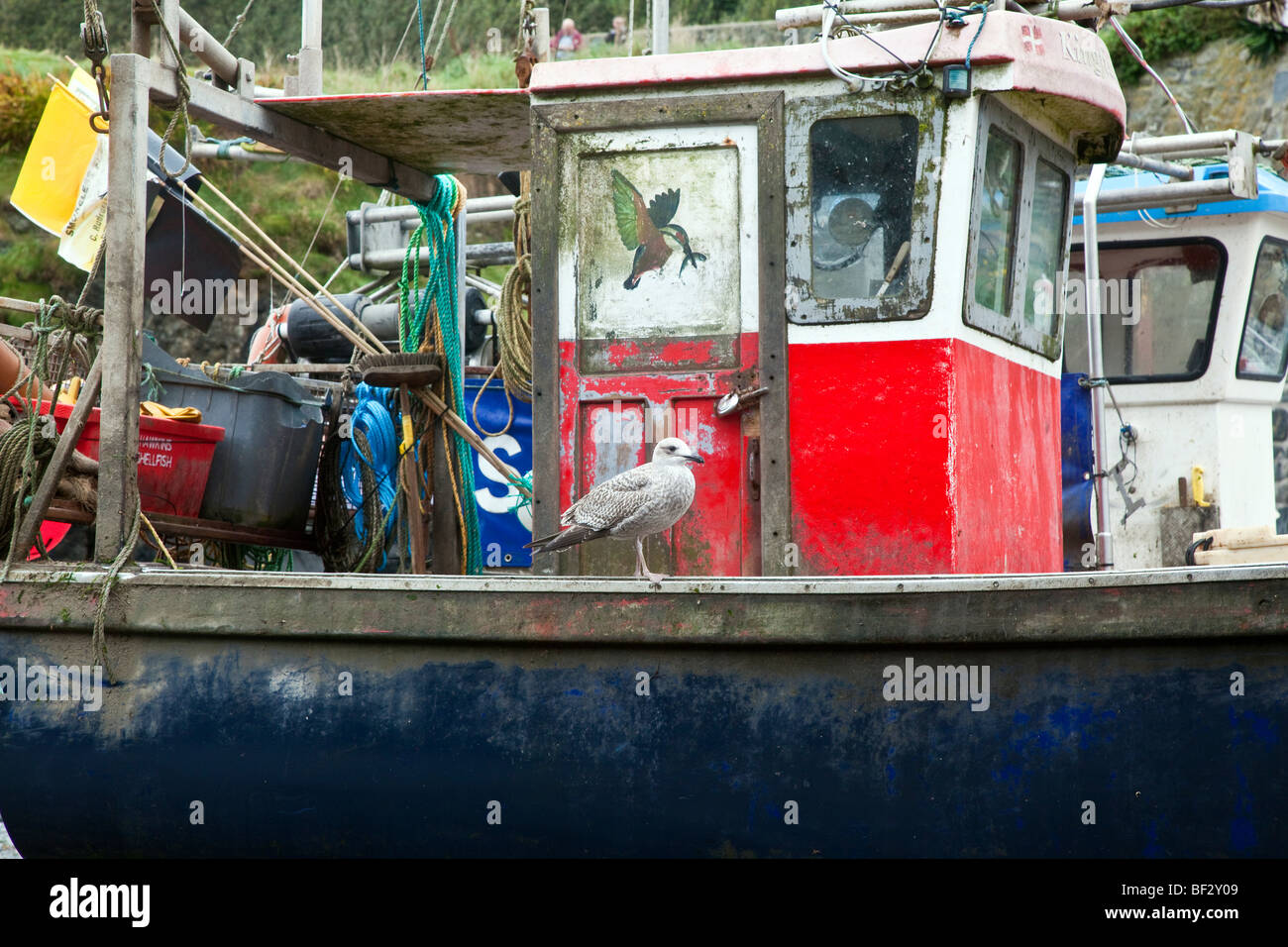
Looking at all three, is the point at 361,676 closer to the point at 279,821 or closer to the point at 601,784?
the point at 279,821

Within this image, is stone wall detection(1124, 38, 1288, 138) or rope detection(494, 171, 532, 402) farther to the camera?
stone wall detection(1124, 38, 1288, 138)

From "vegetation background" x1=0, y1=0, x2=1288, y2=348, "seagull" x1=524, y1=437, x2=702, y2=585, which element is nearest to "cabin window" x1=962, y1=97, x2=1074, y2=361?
"seagull" x1=524, y1=437, x2=702, y2=585

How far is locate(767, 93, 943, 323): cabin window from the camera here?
4.93 meters

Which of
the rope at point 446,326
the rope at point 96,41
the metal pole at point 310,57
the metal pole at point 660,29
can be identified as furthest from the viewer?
the rope at point 446,326

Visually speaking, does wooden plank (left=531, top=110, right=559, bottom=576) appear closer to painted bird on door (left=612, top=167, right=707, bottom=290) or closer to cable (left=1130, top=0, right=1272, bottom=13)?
painted bird on door (left=612, top=167, right=707, bottom=290)

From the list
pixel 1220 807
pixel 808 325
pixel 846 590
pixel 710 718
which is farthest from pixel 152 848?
pixel 1220 807

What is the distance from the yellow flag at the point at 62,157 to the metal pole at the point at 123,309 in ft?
17.9

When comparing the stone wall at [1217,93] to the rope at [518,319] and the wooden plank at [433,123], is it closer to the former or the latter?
the rope at [518,319]

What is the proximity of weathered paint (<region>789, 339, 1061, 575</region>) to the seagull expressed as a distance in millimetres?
550

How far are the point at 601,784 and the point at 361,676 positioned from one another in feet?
2.85

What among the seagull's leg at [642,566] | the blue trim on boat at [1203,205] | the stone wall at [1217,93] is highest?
the stone wall at [1217,93]

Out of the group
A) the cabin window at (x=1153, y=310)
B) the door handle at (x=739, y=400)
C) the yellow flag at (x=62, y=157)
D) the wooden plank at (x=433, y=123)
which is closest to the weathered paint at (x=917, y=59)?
the wooden plank at (x=433, y=123)

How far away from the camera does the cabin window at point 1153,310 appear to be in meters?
8.30

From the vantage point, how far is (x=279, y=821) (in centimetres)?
457
